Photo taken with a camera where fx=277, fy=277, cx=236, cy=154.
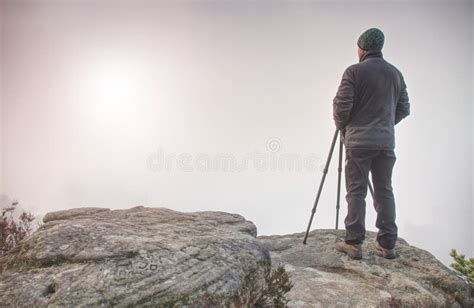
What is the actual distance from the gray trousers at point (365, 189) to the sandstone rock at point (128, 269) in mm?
2441

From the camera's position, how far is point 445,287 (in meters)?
5.13

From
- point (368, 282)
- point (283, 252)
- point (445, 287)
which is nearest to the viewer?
point (368, 282)

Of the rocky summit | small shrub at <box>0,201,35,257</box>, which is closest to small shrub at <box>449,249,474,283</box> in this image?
the rocky summit

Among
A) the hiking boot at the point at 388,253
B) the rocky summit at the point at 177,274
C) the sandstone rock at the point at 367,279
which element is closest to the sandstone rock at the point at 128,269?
the rocky summit at the point at 177,274

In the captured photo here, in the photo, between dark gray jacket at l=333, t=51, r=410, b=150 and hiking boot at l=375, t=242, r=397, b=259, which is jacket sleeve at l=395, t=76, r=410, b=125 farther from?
hiking boot at l=375, t=242, r=397, b=259

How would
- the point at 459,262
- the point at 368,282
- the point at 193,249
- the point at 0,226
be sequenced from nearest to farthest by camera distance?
1. the point at 193,249
2. the point at 368,282
3. the point at 459,262
4. the point at 0,226

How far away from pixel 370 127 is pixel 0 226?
1107 cm

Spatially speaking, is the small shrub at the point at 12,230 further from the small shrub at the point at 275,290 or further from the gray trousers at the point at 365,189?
the gray trousers at the point at 365,189

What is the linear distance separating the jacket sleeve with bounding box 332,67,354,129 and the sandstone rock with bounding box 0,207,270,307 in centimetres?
302

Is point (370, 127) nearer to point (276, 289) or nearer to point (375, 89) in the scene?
point (375, 89)

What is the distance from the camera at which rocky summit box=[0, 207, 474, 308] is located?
253 cm

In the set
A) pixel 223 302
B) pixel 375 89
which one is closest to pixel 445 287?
pixel 375 89

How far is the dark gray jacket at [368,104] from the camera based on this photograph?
17.0 feet

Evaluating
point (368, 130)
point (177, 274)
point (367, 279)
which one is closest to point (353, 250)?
point (367, 279)
